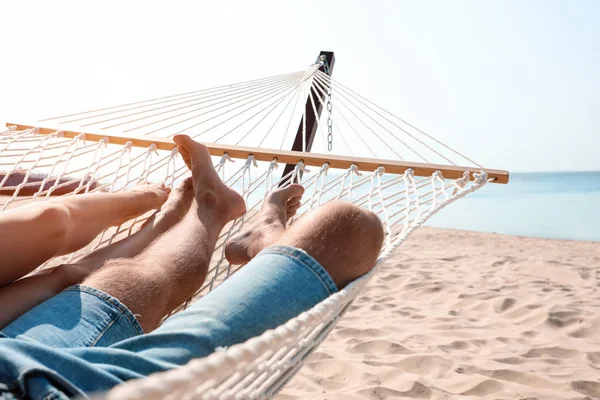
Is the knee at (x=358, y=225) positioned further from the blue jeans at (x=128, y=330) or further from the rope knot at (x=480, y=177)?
the rope knot at (x=480, y=177)

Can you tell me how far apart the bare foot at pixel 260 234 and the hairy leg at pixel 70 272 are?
0.16 meters

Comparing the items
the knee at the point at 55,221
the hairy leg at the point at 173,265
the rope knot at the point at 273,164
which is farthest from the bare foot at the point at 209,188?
the knee at the point at 55,221

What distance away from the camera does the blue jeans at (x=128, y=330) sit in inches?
18.1

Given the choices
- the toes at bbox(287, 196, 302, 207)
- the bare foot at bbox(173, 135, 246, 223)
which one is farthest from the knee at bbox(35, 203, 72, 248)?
the toes at bbox(287, 196, 302, 207)

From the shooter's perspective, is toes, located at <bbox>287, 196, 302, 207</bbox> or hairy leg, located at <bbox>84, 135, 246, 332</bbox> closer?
hairy leg, located at <bbox>84, 135, 246, 332</bbox>

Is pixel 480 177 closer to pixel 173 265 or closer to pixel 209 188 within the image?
pixel 209 188

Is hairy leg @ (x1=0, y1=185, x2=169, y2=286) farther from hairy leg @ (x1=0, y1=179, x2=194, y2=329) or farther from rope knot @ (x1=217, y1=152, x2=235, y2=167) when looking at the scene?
rope knot @ (x1=217, y1=152, x2=235, y2=167)

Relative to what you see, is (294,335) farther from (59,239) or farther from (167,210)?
Result: (167,210)

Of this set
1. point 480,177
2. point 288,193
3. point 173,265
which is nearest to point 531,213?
point 480,177

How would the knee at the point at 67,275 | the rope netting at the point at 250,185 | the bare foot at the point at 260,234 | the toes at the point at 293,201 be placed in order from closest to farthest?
the rope netting at the point at 250,185 → the knee at the point at 67,275 → the bare foot at the point at 260,234 → the toes at the point at 293,201

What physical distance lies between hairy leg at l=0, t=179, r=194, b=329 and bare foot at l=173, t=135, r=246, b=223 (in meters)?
0.07

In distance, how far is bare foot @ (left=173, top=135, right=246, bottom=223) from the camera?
1.19 metres

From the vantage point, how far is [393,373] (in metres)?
1.52

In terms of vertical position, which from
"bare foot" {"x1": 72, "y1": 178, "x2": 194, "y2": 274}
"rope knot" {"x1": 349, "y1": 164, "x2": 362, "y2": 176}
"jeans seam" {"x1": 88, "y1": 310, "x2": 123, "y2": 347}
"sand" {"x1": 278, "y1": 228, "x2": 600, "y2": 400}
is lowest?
"sand" {"x1": 278, "y1": 228, "x2": 600, "y2": 400}
